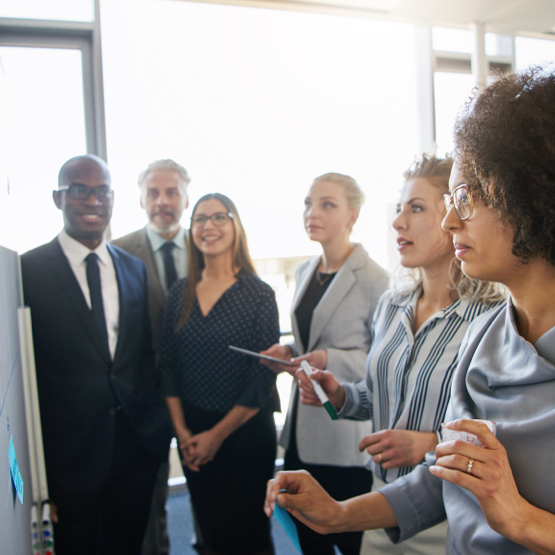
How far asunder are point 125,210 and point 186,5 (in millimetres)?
1336

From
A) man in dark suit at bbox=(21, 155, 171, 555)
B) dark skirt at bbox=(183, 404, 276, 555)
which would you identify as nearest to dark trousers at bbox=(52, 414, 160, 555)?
man in dark suit at bbox=(21, 155, 171, 555)

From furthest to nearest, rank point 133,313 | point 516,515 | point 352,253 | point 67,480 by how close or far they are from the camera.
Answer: point 352,253 < point 133,313 < point 67,480 < point 516,515

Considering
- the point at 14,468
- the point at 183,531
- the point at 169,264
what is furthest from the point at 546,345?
the point at 183,531

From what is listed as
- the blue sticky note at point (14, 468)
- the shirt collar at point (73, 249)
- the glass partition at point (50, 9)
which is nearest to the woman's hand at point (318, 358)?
the shirt collar at point (73, 249)

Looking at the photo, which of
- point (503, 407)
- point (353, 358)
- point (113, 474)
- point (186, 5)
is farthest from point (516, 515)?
point (186, 5)

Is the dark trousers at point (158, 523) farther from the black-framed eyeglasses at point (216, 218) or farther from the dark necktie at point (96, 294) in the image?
the black-framed eyeglasses at point (216, 218)

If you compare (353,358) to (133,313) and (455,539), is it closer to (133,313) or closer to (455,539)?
(133,313)

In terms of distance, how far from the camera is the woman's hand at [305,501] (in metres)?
1.03

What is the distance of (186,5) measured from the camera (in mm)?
2709

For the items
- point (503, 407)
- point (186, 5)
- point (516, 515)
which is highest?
point (186, 5)

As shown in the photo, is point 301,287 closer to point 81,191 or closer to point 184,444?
point 184,444

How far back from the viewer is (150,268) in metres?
2.25

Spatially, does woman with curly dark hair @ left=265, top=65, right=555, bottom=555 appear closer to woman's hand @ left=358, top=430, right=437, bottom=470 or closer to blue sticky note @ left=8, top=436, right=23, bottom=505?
woman's hand @ left=358, top=430, right=437, bottom=470

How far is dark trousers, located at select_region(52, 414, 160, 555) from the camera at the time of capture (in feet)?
5.28
